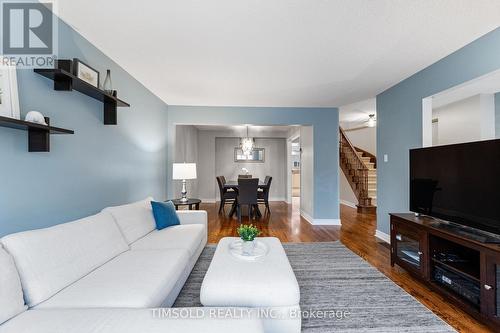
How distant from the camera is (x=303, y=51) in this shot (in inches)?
95.3

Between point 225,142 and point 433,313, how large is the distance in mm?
6812

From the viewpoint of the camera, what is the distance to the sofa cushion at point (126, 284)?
1253 mm

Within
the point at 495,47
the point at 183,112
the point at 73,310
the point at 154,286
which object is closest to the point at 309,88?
the point at 495,47

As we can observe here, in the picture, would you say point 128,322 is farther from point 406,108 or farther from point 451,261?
point 406,108

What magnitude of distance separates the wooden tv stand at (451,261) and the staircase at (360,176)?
11.9ft

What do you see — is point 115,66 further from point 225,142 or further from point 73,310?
point 225,142

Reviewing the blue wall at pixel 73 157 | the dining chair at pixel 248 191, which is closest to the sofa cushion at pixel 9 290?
the blue wall at pixel 73 157

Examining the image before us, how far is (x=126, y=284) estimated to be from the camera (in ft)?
4.60

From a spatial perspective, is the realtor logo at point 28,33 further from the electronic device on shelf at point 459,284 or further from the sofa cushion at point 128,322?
the electronic device on shelf at point 459,284

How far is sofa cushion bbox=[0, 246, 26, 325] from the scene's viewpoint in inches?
41.6

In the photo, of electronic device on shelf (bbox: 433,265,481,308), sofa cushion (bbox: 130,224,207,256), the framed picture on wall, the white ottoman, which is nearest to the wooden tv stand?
electronic device on shelf (bbox: 433,265,481,308)

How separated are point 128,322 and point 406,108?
386 cm

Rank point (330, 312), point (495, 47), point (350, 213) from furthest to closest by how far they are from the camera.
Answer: point (350, 213), point (495, 47), point (330, 312)

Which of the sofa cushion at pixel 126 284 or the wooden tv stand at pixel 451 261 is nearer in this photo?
the sofa cushion at pixel 126 284
